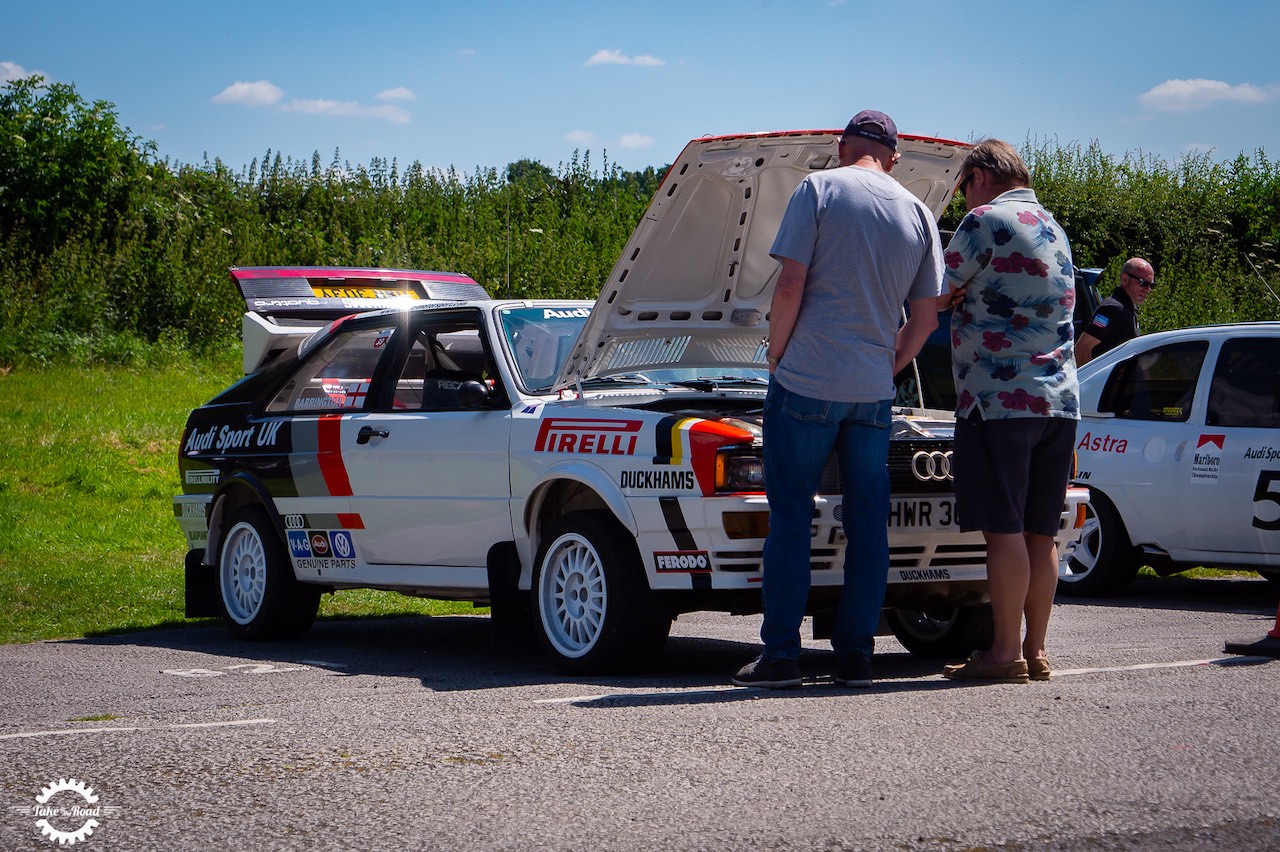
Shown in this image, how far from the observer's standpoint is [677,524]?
586 cm

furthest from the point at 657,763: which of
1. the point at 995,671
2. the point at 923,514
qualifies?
the point at 923,514

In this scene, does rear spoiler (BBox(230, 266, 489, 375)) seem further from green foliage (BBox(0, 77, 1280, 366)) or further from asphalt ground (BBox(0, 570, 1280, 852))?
green foliage (BBox(0, 77, 1280, 366))

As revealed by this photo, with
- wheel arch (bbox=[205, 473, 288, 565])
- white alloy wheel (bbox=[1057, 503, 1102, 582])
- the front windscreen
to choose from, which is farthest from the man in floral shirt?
white alloy wheel (bbox=[1057, 503, 1102, 582])

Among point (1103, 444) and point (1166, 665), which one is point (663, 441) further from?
point (1103, 444)

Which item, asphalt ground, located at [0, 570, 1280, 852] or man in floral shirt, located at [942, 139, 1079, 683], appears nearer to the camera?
asphalt ground, located at [0, 570, 1280, 852]

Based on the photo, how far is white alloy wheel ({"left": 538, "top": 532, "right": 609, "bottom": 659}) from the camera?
615 centimetres

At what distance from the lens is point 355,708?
16.8 ft

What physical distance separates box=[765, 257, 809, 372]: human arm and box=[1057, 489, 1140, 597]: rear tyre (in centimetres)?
475

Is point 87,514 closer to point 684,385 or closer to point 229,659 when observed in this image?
point 229,659

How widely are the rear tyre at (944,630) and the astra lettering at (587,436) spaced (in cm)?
168

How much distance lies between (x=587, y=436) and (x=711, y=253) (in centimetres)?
124

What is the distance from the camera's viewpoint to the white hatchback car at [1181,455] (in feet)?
29.3

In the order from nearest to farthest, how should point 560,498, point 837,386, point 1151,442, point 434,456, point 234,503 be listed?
point 837,386, point 560,498, point 434,456, point 234,503, point 1151,442

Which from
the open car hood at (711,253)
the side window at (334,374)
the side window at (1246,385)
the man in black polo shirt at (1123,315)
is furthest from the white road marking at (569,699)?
the man in black polo shirt at (1123,315)
